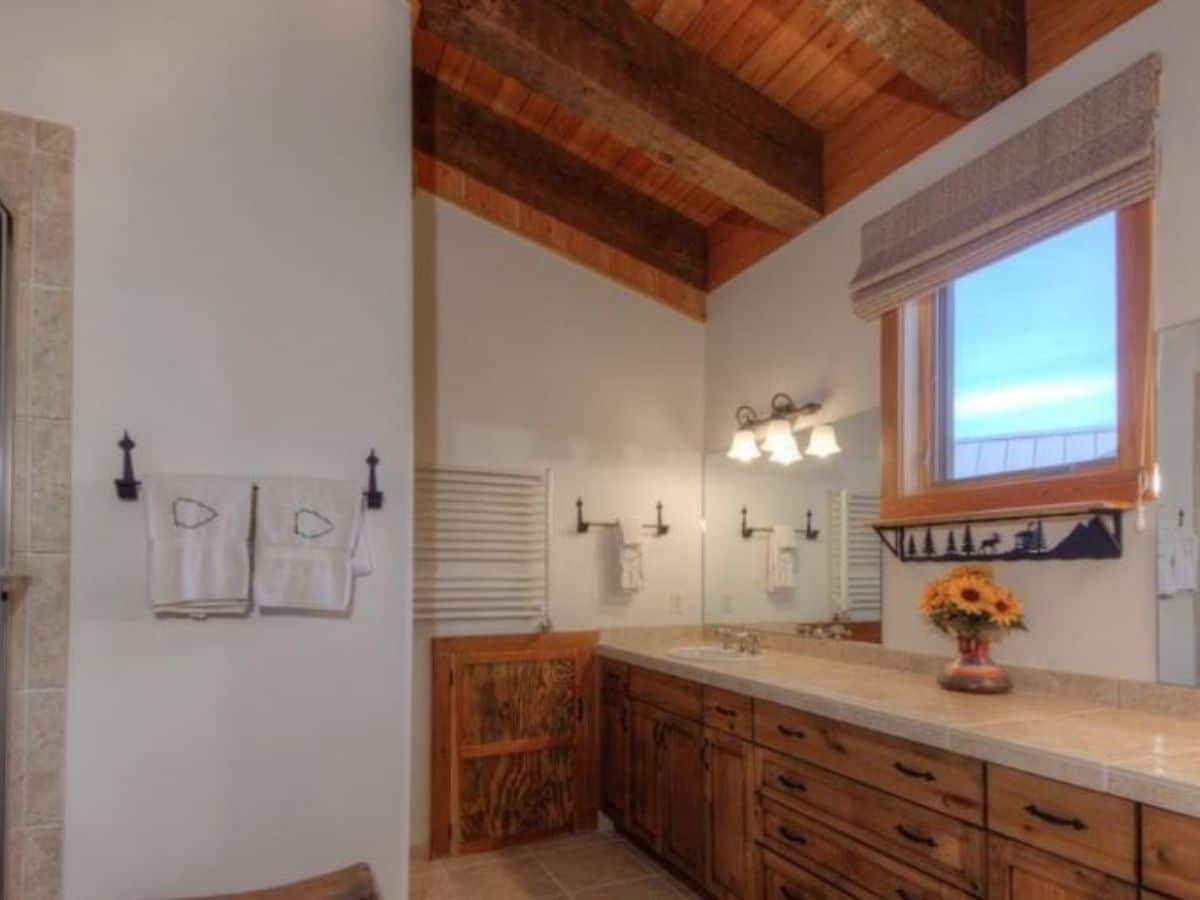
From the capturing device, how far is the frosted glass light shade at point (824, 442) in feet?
10.6

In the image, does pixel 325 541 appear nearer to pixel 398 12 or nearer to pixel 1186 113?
pixel 398 12

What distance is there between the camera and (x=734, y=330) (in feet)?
13.0

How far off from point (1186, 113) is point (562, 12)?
188 centimetres

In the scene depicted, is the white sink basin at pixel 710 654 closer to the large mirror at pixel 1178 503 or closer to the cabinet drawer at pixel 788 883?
the cabinet drawer at pixel 788 883

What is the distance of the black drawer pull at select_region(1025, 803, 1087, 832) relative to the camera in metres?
1.59

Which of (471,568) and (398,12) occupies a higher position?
(398,12)

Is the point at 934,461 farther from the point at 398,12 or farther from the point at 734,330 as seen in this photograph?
the point at 398,12

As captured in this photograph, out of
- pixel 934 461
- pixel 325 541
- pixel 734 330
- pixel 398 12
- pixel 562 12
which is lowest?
pixel 325 541

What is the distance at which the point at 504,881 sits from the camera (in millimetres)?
3230

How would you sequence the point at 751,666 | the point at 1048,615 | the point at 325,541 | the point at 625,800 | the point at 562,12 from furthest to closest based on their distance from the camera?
the point at 625,800, the point at 751,666, the point at 562,12, the point at 1048,615, the point at 325,541

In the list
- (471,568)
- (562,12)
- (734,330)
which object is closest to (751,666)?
(471,568)

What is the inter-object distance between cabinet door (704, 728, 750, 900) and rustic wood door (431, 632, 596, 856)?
0.97 meters

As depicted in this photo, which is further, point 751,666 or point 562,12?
point 751,666

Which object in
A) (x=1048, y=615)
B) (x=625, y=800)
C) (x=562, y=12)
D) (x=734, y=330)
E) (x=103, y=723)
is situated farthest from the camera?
(x=734, y=330)
